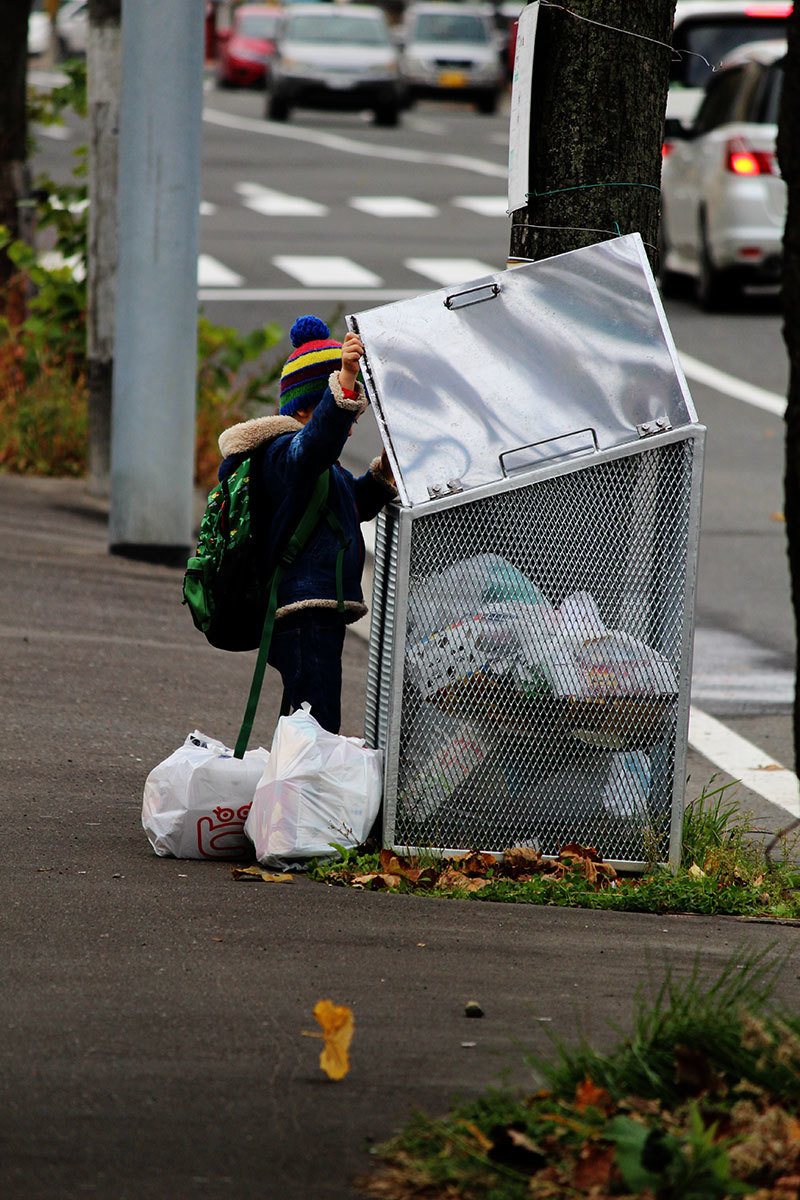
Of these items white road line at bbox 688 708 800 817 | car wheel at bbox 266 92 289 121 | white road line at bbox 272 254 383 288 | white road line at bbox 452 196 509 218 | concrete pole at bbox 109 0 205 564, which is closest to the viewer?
white road line at bbox 688 708 800 817

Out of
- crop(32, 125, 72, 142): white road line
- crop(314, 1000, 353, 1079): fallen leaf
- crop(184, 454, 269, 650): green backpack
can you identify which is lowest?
crop(32, 125, 72, 142): white road line

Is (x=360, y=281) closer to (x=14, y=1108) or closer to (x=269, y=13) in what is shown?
(x=14, y=1108)

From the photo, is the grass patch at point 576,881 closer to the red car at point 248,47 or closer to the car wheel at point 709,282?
the car wheel at point 709,282

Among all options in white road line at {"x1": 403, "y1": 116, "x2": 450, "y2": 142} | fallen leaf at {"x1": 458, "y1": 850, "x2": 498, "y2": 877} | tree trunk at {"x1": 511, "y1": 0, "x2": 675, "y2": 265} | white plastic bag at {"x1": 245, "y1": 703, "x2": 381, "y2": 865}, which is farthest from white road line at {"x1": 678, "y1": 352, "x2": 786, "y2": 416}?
white road line at {"x1": 403, "y1": 116, "x2": 450, "y2": 142}

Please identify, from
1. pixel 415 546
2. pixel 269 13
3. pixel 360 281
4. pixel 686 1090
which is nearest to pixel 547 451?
pixel 415 546

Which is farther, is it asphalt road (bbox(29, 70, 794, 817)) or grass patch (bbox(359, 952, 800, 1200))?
asphalt road (bbox(29, 70, 794, 817))

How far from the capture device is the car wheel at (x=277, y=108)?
3750 cm

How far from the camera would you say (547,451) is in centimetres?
523

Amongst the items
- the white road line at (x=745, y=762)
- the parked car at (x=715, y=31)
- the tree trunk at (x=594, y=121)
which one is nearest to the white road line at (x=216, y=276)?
the parked car at (x=715, y=31)

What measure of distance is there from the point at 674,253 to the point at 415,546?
14.7m

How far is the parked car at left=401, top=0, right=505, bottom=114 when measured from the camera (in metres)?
41.6

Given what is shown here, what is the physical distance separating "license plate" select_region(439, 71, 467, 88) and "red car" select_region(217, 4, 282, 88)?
166 inches

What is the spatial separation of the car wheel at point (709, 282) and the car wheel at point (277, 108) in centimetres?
2000

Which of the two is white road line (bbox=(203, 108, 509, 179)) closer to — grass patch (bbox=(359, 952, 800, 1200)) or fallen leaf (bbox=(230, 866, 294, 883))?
fallen leaf (bbox=(230, 866, 294, 883))
